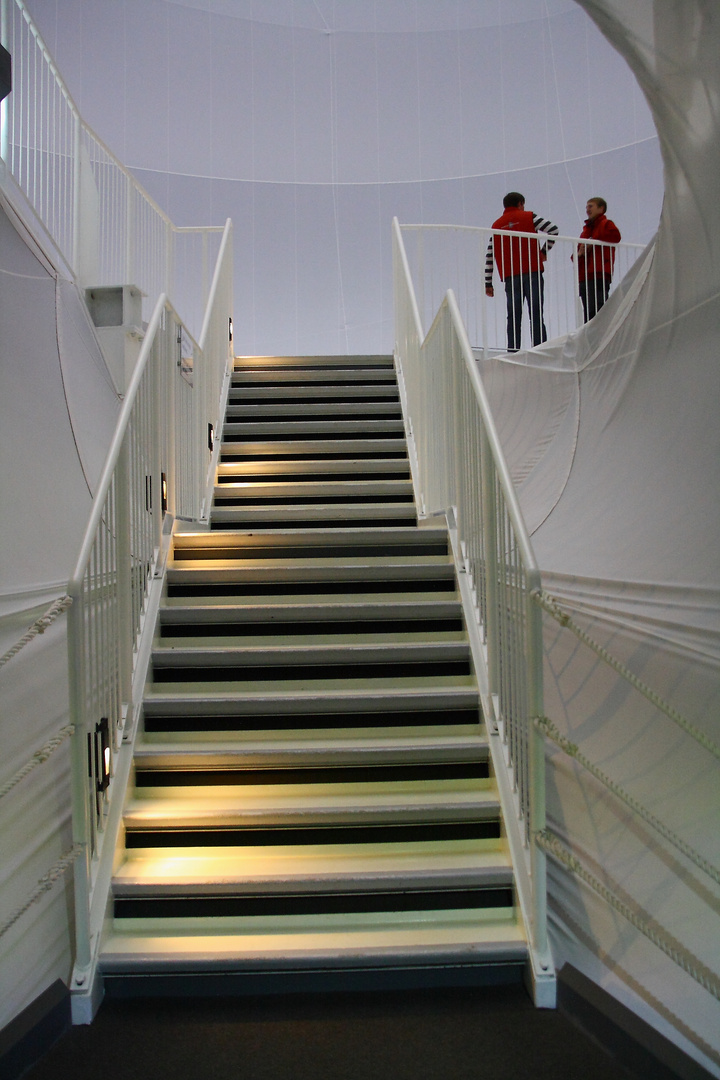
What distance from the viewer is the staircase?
6.85ft

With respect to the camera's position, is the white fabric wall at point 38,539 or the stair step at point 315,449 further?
the stair step at point 315,449

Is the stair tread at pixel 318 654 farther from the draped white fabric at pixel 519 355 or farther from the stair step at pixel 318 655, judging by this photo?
the draped white fabric at pixel 519 355

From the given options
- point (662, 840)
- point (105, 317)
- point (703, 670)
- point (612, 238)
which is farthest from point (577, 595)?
point (612, 238)

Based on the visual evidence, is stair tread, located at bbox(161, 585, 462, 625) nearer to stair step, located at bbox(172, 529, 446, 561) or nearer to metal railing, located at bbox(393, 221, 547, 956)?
metal railing, located at bbox(393, 221, 547, 956)

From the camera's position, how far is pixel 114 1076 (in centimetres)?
173

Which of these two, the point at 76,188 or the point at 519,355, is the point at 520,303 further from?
the point at 76,188

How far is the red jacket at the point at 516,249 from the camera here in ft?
19.6

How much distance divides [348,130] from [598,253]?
533 centimetres

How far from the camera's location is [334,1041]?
185cm

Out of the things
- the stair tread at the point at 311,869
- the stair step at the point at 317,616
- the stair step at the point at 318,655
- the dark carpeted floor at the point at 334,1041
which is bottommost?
the dark carpeted floor at the point at 334,1041

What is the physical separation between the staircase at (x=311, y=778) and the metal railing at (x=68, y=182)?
2.11 meters

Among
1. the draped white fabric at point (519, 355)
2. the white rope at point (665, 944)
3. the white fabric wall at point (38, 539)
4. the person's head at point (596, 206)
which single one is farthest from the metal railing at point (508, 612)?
the person's head at point (596, 206)

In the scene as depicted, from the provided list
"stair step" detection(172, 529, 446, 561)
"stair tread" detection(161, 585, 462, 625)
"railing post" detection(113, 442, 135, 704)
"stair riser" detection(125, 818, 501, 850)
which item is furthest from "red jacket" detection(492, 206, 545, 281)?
"stair riser" detection(125, 818, 501, 850)

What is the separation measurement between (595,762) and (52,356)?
3173 mm
